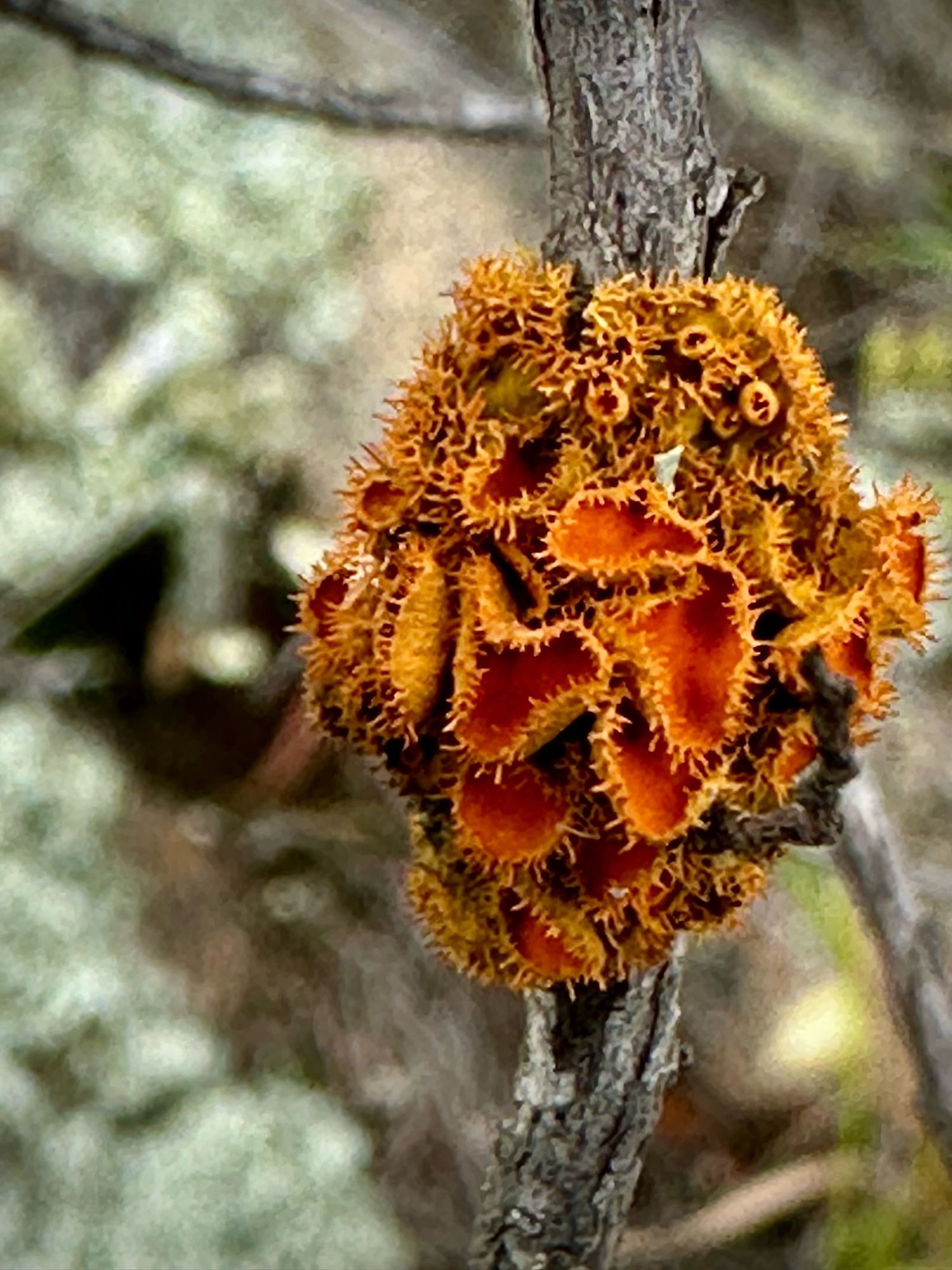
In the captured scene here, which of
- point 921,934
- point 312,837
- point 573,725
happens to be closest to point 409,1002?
point 312,837

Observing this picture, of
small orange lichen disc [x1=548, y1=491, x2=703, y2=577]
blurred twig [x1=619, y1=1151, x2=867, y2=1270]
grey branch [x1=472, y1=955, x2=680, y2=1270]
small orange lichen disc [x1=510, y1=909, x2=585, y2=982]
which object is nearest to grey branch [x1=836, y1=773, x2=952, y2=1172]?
grey branch [x1=472, y1=955, x2=680, y2=1270]

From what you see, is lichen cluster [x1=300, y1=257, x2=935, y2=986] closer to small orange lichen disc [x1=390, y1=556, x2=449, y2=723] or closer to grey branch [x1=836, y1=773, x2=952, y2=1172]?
small orange lichen disc [x1=390, y1=556, x2=449, y2=723]

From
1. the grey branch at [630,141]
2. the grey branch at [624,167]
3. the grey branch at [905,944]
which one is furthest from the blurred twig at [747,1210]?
the grey branch at [630,141]

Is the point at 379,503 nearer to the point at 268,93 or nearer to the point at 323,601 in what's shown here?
the point at 323,601

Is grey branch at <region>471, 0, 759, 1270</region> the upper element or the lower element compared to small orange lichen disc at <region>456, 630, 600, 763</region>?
upper

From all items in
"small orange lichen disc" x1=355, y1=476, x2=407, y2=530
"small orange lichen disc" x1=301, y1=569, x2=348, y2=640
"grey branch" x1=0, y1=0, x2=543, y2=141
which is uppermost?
"grey branch" x1=0, y1=0, x2=543, y2=141

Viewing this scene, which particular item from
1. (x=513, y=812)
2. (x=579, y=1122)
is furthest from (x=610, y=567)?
(x=579, y=1122)

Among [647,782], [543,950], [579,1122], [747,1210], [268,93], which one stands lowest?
[747,1210]
